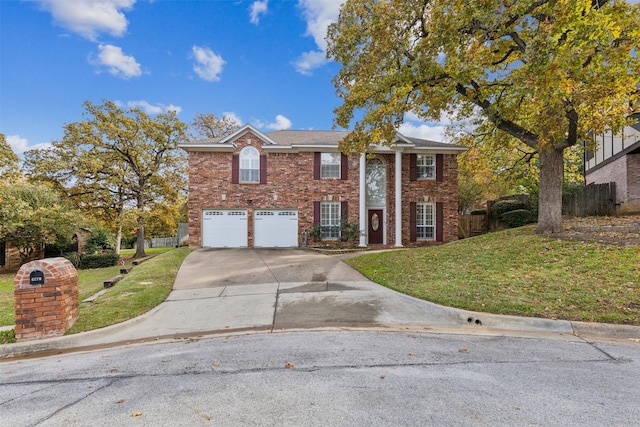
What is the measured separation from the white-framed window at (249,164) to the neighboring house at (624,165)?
48.2 feet

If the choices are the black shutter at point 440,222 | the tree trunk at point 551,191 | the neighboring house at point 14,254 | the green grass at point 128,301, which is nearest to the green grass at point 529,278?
the tree trunk at point 551,191

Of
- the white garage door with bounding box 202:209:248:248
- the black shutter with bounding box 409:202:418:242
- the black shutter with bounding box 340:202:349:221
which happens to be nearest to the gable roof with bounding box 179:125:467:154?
the black shutter with bounding box 340:202:349:221

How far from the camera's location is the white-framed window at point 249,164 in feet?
52.4

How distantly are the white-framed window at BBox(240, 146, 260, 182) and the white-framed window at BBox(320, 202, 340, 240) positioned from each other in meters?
3.72

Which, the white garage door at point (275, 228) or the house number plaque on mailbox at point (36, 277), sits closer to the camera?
the house number plaque on mailbox at point (36, 277)

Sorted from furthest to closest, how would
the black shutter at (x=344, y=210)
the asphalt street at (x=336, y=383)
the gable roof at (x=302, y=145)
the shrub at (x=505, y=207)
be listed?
the shrub at (x=505, y=207) < the black shutter at (x=344, y=210) < the gable roof at (x=302, y=145) < the asphalt street at (x=336, y=383)

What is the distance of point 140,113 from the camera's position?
19406 millimetres

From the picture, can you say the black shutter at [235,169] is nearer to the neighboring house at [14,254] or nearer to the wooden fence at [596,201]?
the neighboring house at [14,254]

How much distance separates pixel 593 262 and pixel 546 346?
432 centimetres

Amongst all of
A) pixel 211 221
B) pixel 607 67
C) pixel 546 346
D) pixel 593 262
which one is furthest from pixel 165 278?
pixel 607 67

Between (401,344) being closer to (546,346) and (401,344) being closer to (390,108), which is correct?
(546,346)

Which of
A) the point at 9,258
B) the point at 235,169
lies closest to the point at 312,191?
the point at 235,169

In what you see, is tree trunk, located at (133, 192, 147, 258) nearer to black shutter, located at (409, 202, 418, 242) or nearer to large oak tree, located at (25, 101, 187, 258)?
large oak tree, located at (25, 101, 187, 258)

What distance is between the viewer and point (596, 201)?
13.9m
